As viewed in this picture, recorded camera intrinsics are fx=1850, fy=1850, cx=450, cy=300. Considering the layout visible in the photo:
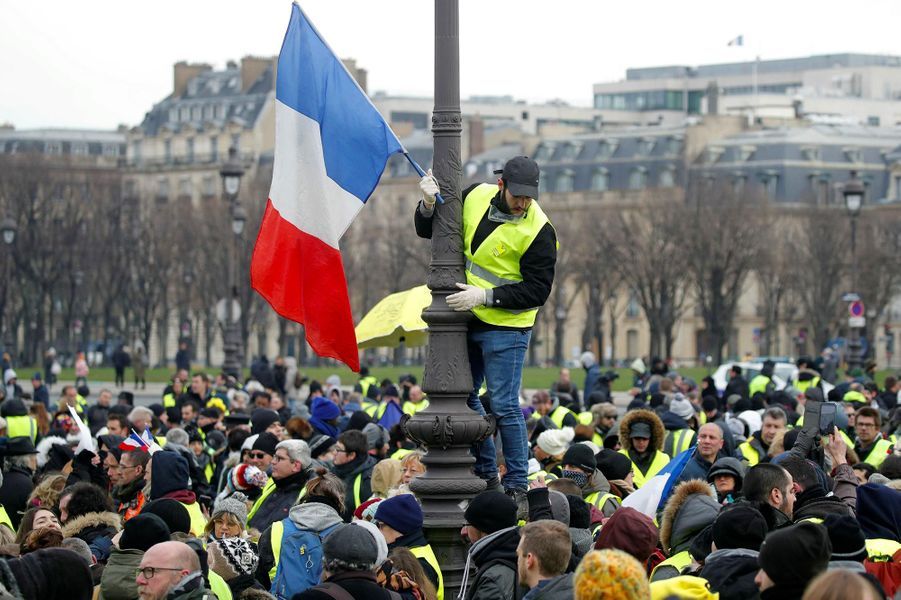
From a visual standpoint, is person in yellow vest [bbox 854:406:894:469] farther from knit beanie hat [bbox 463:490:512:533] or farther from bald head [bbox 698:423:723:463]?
knit beanie hat [bbox 463:490:512:533]

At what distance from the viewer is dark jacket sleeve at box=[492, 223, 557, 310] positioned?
34.0 ft

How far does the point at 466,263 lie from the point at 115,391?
4311 centimetres

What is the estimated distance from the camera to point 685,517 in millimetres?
9664

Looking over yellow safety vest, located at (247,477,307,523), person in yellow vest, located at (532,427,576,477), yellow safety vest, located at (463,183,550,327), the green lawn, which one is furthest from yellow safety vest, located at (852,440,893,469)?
the green lawn

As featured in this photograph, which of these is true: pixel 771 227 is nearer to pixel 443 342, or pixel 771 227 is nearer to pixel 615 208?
pixel 615 208

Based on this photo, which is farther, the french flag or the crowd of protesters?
the french flag


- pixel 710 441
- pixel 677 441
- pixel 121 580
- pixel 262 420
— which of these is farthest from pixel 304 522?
pixel 262 420

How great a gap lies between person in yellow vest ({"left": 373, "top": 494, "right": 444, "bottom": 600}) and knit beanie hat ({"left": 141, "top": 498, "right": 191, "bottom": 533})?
1060 millimetres

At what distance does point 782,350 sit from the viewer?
102875 mm

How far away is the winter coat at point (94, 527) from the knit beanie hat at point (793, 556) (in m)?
4.78

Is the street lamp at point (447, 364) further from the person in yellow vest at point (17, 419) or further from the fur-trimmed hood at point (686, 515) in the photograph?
the person in yellow vest at point (17, 419)

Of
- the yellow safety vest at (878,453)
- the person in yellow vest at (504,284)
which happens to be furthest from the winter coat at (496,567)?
the yellow safety vest at (878,453)

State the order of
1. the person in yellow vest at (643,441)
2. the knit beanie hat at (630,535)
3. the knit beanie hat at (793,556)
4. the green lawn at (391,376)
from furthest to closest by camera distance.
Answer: the green lawn at (391,376), the person in yellow vest at (643,441), the knit beanie hat at (630,535), the knit beanie hat at (793,556)

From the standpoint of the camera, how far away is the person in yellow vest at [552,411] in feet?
61.0
